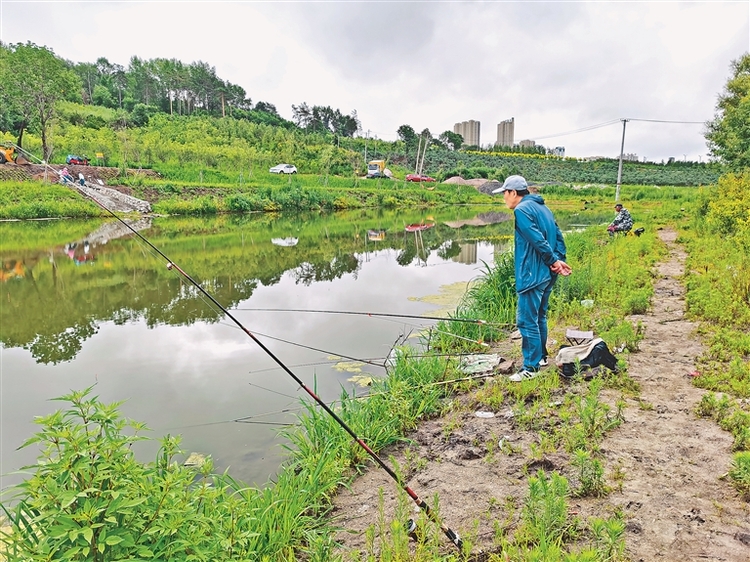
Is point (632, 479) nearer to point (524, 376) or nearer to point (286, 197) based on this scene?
point (524, 376)

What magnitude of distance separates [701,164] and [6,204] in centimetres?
A: 8117

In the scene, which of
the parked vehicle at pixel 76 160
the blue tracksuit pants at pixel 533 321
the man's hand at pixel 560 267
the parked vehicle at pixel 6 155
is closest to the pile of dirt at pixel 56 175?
the parked vehicle at pixel 6 155

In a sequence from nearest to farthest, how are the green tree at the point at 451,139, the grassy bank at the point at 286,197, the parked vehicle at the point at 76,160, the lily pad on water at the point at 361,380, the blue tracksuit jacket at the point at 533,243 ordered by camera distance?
the blue tracksuit jacket at the point at 533,243 → the lily pad on water at the point at 361,380 → the grassy bank at the point at 286,197 → the parked vehicle at the point at 76,160 → the green tree at the point at 451,139

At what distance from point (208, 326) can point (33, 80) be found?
2662 cm

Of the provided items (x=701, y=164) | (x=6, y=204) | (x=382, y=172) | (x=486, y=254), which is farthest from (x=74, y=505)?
(x=701, y=164)

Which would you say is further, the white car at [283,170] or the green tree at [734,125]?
the white car at [283,170]

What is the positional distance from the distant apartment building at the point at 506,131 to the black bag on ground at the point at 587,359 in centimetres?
10515

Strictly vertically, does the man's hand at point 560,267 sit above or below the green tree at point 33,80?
below

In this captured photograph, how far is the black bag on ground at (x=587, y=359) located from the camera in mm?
4223

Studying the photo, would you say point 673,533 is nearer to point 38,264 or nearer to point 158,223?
point 38,264

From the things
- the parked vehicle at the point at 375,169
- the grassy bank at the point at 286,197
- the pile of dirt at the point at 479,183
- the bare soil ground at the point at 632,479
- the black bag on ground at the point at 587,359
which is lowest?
the bare soil ground at the point at 632,479

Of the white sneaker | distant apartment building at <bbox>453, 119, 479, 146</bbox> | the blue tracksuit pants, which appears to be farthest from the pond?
distant apartment building at <bbox>453, 119, 479, 146</bbox>

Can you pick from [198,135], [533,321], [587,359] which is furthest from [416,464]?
[198,135]

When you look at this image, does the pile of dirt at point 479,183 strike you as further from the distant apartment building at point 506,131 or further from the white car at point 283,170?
the distant apartment building at point 506,131
